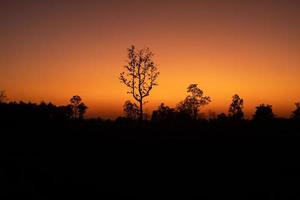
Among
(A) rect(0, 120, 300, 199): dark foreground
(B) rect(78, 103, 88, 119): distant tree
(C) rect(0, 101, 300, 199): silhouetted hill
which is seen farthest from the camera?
(B) rect(78, 103, 88, 119): distant tree

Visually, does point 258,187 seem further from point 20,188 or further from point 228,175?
point 20,188

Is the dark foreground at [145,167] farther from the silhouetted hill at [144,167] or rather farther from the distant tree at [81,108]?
the distant tree at [81,108]

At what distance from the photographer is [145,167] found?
22.5 m

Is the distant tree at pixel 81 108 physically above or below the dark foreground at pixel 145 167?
above

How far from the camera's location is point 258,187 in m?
18.5

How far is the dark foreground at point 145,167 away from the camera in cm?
1756

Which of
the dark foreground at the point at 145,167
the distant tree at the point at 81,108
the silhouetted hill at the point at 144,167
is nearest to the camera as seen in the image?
the dark foreground at the point at 145,167

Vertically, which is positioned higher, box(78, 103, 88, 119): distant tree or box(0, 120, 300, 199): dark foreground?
box(78, 103, 88, 119): distant tree

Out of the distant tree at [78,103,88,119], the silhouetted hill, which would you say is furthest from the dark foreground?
the distant tree at [78,103,88,119]

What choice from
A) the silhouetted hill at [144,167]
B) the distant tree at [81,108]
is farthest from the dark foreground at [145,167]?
the distant tree at [81,108]

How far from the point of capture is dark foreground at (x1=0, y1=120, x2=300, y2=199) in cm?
1756

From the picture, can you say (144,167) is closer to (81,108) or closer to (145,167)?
(145,167)

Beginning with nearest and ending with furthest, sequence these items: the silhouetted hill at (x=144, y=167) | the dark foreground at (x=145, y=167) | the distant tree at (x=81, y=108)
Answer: the dark foreground at (x=145, y=167) < the silhouetted hill at (x=144, y=167) < the distant tree at (x=81, y=108)

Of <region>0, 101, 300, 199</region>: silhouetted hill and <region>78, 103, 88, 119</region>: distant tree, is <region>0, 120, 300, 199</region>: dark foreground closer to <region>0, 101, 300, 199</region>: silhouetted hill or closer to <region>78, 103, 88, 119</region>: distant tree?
<region>0, 101, 300, 199</region>: silhouetted hill
